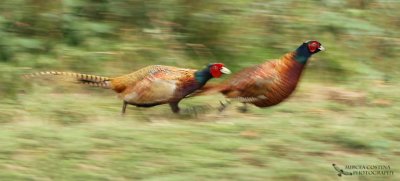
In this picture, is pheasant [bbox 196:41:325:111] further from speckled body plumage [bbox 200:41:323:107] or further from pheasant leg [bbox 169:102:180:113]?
pheasant leg [bbox 169:102:180:113]

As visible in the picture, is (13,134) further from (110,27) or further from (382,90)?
(382,90)

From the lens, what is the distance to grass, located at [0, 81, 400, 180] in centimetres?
429

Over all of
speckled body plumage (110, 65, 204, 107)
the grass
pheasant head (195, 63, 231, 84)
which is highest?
pheasant head (195, 63, 231, 84)

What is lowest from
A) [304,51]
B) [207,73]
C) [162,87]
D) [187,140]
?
[187,140]

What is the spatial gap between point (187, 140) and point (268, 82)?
0.93m

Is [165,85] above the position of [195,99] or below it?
above

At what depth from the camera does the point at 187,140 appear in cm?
479

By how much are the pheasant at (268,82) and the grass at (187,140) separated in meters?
0.16

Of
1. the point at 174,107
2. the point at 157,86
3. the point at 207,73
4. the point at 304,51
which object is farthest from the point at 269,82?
the point at 157,86

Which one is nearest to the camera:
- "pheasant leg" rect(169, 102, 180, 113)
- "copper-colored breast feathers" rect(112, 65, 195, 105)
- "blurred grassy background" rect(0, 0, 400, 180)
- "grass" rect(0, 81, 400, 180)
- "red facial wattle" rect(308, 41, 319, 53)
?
"grass" rect(0, 81, 400, 180)

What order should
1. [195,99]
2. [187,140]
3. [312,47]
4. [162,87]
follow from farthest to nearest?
[195,99] < [312,47] < [162,87] < [187,140]

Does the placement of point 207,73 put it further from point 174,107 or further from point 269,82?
point 269,82

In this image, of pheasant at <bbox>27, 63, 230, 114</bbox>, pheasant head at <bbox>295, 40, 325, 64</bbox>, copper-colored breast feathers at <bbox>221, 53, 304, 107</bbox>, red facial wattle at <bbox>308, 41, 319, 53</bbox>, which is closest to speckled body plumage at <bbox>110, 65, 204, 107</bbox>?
pheasant at <bbox>27, 63, 230, 114</bbox>

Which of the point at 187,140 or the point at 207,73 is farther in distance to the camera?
the point at 207,73
